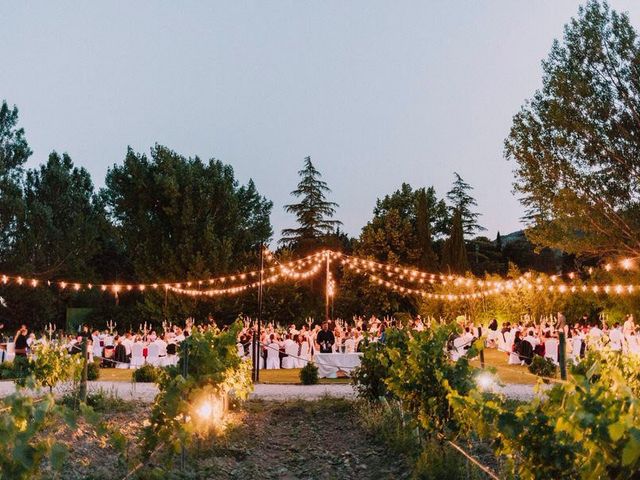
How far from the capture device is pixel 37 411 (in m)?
3.03

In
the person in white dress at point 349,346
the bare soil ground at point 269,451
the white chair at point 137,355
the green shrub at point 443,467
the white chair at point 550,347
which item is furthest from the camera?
the white chair at point 137,355

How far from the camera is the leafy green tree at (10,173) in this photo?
33.6 m

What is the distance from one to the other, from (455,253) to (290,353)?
54.2 ft

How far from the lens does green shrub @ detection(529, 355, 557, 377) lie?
1391 centimetres

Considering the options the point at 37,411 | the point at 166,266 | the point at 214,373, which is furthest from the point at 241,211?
the point at 37,411

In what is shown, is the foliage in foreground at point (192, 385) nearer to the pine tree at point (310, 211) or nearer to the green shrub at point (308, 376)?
the green shrub at point (308, 376)

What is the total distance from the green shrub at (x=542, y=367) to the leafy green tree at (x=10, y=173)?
27974mm

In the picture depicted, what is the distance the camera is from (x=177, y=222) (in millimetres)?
33969

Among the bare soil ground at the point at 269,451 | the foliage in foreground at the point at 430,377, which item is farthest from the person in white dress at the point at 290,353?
the foliage in foreground at the point at 430,377

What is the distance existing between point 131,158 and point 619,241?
2442 centimetres

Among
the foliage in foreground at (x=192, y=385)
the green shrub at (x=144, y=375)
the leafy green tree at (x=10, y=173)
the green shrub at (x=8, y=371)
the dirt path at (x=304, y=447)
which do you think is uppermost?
the leafy green tree at (x=10, y=173)

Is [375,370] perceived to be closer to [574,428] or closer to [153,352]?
[574,428]

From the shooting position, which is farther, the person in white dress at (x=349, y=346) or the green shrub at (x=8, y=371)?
the person in white dress at (x=349, y=346)

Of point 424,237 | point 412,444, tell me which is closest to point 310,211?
point 424,237
